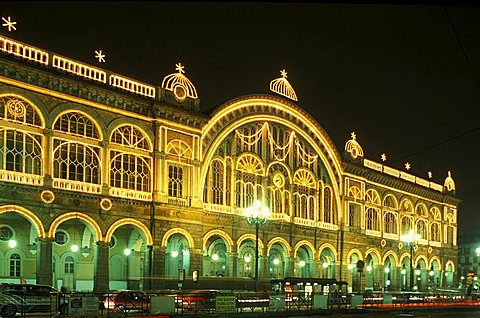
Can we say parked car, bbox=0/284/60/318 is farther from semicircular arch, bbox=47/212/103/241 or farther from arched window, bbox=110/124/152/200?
arched window, bbox=110/124/152/200

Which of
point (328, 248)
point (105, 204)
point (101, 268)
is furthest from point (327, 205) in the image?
point (101, 268)

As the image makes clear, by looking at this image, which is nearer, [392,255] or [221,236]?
[221,236]

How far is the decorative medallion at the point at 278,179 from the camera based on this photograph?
194 feet

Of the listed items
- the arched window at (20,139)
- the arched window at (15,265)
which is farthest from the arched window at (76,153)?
the arched window at (15,265)

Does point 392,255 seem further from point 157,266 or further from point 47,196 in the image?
point 47,196

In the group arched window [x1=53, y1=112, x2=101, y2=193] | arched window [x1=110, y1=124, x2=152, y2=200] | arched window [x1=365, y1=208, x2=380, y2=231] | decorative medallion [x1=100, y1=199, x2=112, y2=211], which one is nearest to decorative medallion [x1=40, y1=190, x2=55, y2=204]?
arched window [x1=53, y1=112, x2=101, y2=193]

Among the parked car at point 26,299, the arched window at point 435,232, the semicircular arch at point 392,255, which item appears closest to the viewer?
the parked car at point 26,299

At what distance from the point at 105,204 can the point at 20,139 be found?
7.21 meters

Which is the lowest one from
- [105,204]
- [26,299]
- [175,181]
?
[26,299]

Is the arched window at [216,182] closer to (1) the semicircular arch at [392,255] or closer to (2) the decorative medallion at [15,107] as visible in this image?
(2) the decorative medallion at [15,107]

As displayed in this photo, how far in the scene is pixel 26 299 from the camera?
99.0ft

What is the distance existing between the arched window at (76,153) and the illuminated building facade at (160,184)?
8cm

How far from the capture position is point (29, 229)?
43.7m

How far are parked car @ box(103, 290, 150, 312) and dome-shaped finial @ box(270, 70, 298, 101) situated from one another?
28.3m
